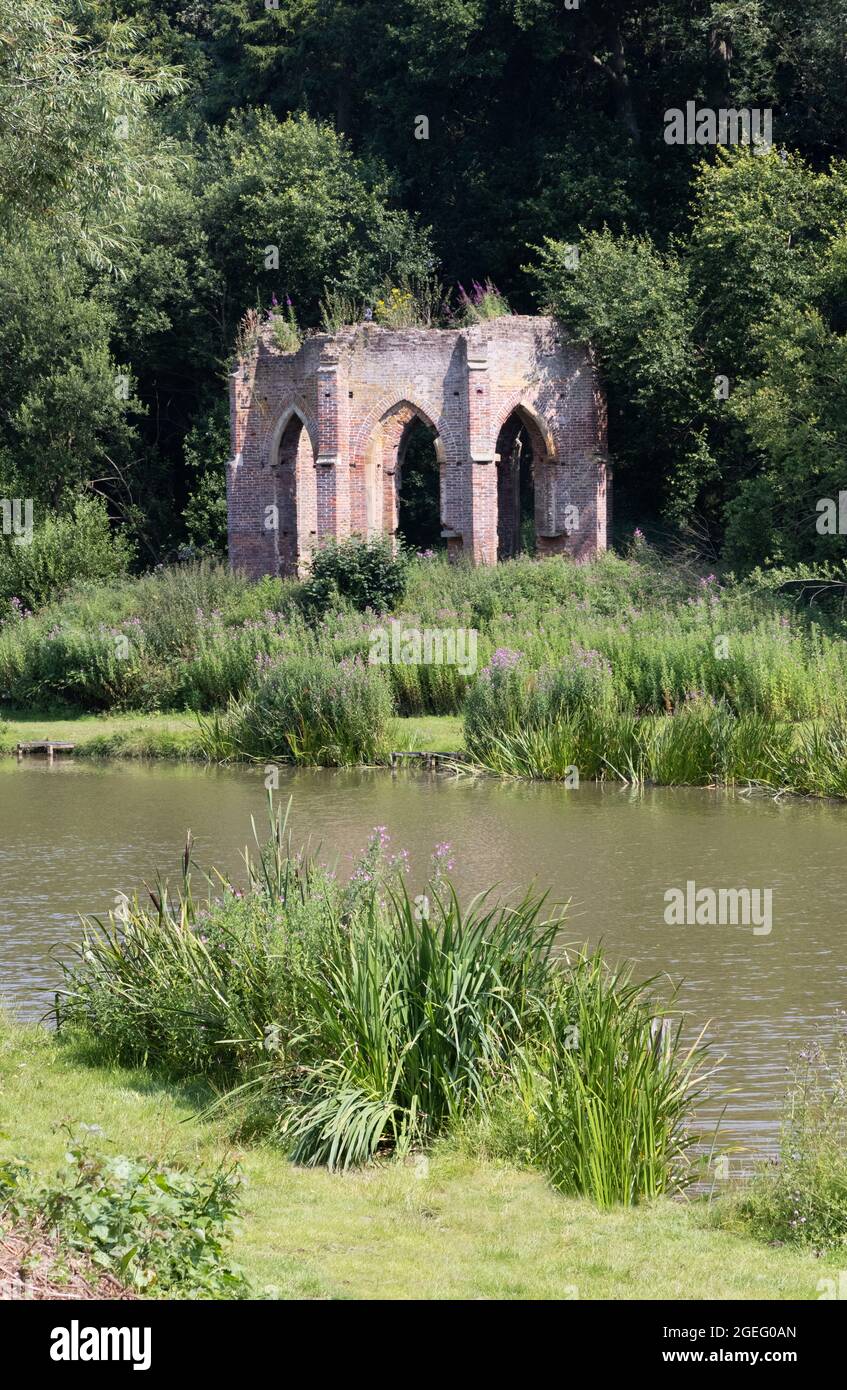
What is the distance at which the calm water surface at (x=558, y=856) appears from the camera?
30.9ft

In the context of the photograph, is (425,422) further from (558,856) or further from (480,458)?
(558,856)

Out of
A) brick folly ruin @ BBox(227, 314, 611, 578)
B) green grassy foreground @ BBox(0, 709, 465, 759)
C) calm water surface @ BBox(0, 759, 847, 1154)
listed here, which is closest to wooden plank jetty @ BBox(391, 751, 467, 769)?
green grassy foreground @ BBox(0, 709, 465, 759)

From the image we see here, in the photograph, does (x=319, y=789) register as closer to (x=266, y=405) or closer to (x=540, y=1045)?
(x=540, y=1045)

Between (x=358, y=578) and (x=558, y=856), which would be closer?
(x=558, y=856)

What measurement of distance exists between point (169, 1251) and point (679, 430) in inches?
1105

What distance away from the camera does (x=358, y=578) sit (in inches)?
1040

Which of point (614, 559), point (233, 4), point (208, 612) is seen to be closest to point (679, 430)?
point (614, 559)

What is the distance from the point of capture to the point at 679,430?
3133 centimetres

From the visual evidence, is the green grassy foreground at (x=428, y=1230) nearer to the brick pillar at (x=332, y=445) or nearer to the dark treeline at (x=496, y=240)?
the dark treeline at (x=496, y=240)

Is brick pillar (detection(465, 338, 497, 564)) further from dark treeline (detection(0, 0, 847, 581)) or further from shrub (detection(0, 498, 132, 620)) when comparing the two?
shrub (detection(0, 498, 132, 620))

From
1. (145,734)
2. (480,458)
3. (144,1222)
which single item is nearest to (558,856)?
(144,1222)

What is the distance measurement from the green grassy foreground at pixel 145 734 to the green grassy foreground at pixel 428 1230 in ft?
44.6

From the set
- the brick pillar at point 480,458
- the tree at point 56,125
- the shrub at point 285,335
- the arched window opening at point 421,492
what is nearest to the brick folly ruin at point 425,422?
the brick pillar at point 480,458

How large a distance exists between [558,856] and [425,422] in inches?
709
